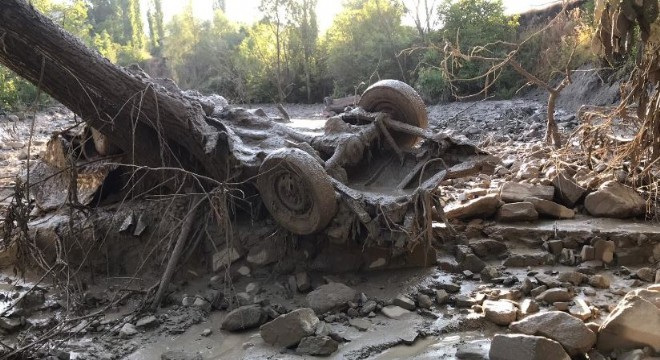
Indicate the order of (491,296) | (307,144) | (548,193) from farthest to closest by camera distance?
(548,193)
(307,144)
(491,296)

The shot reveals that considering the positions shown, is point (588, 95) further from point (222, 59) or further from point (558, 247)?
point (222, 59)

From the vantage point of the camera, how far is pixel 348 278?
17.0 ft

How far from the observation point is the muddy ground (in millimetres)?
4070

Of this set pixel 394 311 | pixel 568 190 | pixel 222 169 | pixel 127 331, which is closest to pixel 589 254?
pixel 568 190

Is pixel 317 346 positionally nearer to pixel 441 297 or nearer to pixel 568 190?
pixel 441 297

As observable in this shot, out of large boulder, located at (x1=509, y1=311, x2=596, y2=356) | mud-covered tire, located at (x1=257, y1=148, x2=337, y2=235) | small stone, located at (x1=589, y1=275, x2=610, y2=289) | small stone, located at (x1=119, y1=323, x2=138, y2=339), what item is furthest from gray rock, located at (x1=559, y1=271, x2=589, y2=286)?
small stone, located at (x1=119, y1=323, x2=138, y2=339)

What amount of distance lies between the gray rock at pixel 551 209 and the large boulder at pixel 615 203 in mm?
205

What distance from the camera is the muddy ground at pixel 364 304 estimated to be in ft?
13.4

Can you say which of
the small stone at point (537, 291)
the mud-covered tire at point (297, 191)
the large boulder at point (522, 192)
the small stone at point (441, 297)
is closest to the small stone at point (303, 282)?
the mud-covered tire at point (297, 191)

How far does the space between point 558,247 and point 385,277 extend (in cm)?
155

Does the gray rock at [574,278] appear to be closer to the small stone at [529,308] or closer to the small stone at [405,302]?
the small stone at [529,308]

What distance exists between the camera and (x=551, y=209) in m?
5.79

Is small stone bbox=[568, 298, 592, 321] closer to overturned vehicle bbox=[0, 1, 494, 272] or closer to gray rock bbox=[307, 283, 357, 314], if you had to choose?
overturned vehicle bbox=[0, 1, 494, 272]

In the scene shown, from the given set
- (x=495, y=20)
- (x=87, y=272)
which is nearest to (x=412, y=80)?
(x=495, y=20)
